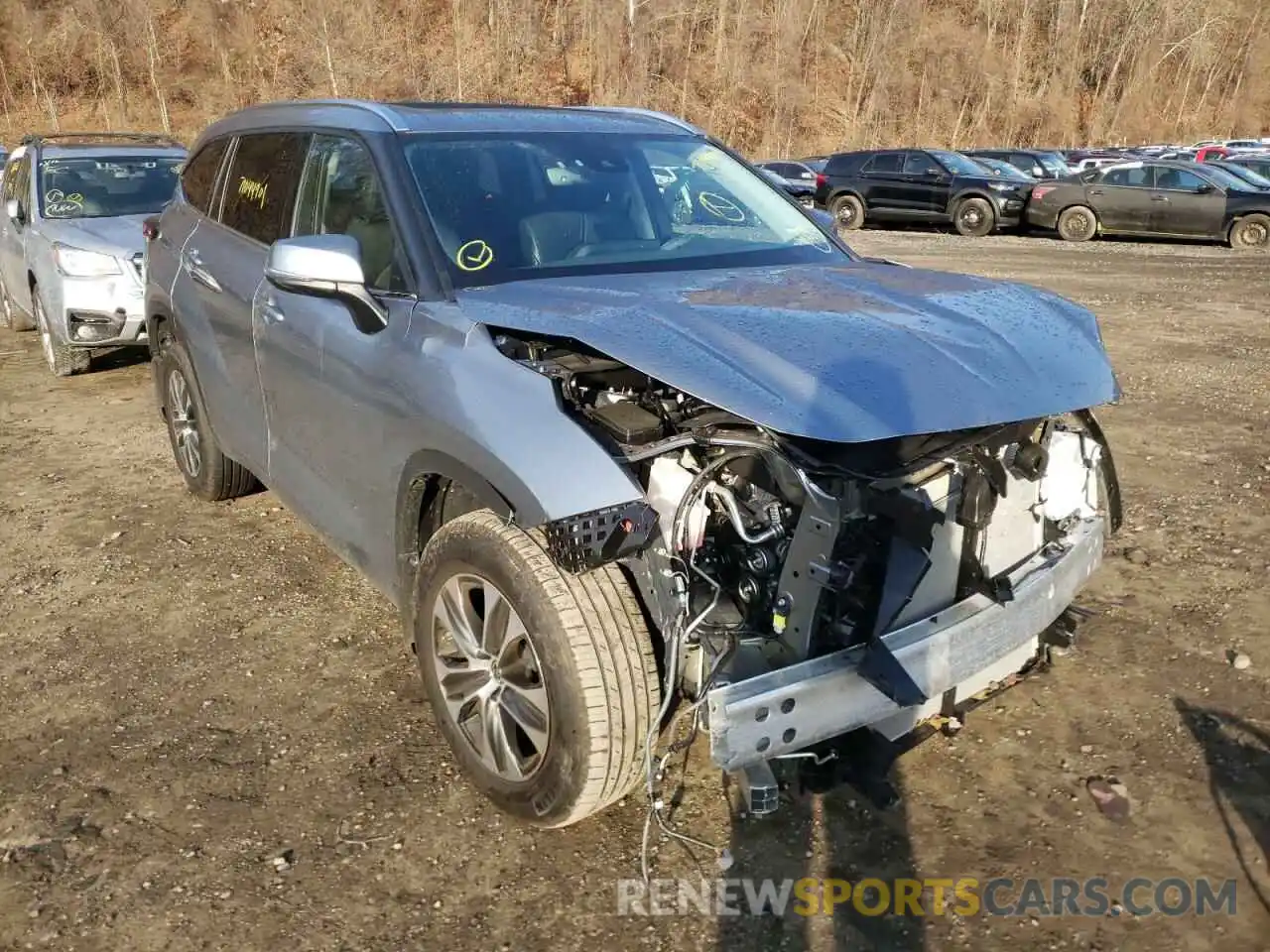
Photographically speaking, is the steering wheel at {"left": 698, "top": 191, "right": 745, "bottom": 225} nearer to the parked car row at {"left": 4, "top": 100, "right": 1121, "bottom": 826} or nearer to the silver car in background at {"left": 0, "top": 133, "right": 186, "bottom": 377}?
the parked car row at {"left": 4, "top": 100, "right": 1121, "bottom": 826}

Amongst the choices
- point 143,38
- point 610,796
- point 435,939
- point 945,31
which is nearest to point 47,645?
point 435,939

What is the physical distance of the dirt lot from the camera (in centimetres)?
252

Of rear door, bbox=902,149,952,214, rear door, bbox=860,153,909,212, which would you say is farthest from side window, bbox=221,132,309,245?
rear door, bbox=860,153,909,212

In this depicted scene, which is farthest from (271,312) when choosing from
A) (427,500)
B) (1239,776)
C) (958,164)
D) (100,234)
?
(958,164)

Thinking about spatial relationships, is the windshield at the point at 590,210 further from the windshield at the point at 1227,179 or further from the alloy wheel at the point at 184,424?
the windshield at the point at 1227,179

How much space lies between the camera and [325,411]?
11.0 ft

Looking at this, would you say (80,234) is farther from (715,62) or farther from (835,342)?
(715,62)

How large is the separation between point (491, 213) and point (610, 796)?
184 cm

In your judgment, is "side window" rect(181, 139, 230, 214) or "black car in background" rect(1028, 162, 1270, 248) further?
"black car in background" rect(1028, 162, 1270, 248)

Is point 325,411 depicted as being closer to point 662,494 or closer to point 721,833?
point 662,494

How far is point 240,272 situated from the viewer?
400cm

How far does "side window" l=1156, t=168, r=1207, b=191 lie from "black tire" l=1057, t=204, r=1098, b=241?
1.23 m

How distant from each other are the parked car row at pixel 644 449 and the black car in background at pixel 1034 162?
2219 cm

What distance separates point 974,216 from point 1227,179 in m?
4.45
